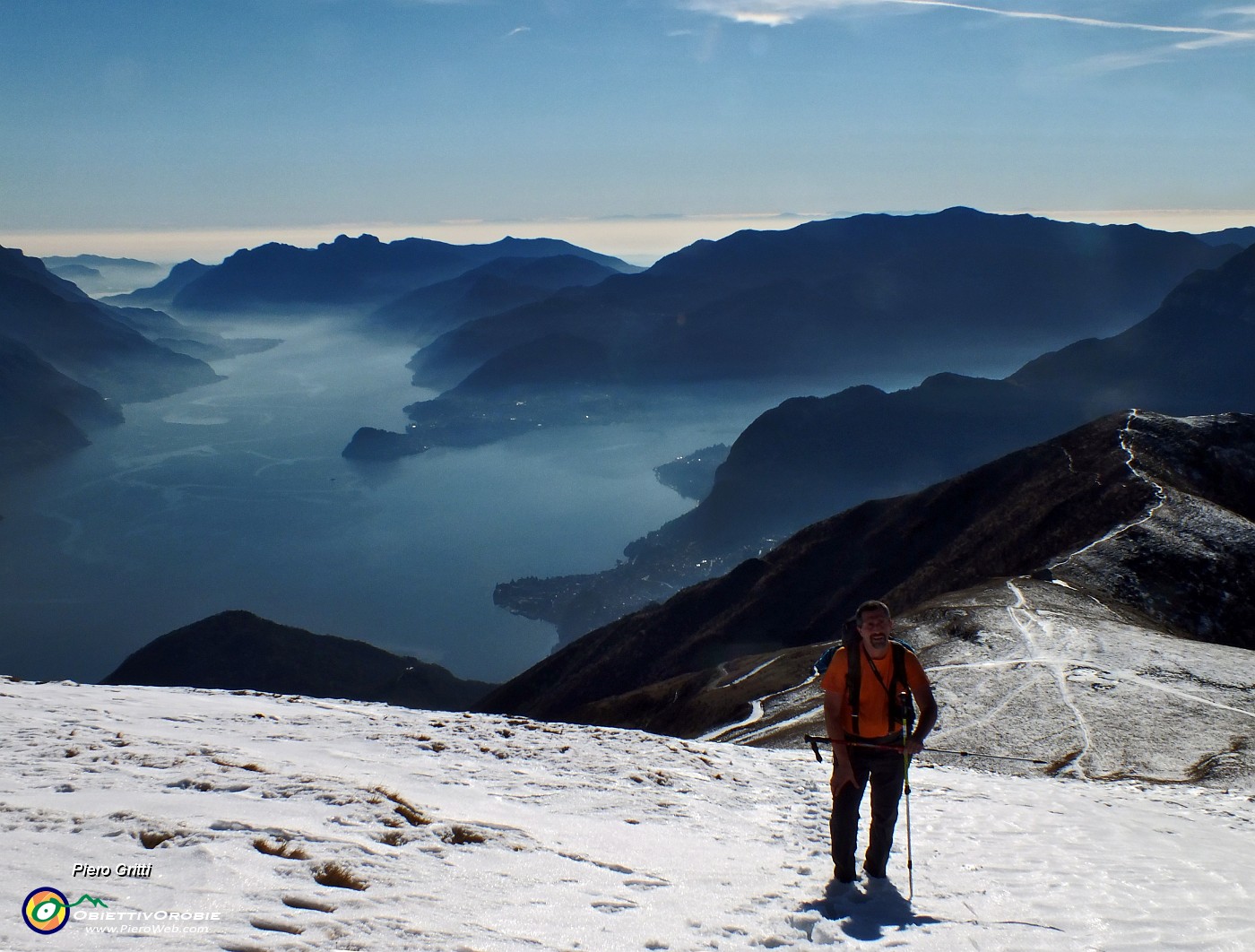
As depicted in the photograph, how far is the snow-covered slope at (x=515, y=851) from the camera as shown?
639cm

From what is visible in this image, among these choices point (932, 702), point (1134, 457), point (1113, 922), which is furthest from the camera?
point (1134, 457)

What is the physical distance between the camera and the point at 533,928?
6.65 m

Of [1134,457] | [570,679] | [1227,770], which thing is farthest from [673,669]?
[1227,770]

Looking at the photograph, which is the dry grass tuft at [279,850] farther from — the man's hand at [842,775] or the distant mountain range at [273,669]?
the distant mountain range at [273,669]

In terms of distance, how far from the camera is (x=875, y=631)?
812 centimetres

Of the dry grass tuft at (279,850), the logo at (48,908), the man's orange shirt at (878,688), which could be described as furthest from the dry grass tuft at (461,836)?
the man's orange shirt at (878,688)

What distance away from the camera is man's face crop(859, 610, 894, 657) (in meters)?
8.08

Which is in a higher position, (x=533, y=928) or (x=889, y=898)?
(x=533, y=928)

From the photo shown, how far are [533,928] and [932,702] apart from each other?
4.41 m

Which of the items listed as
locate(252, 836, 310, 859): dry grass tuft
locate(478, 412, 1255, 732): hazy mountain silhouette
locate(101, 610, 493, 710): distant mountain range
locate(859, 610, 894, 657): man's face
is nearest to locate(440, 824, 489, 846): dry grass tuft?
locate(252, 836, 310, 859): dry grass tuft

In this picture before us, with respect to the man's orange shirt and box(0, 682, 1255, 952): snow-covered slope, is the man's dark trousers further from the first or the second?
box(0, 682, 1255, 952): snow-covered slope

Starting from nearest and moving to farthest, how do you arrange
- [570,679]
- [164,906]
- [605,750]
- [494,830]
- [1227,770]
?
1. [164,906]
2. [494,830]
3. [605,750]
4. [1227,770]
5. [570,679]

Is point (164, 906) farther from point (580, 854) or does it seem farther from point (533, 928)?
point (580, 854)

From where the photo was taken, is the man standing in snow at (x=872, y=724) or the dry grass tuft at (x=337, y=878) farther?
the man standing in snow at (x=872, y=724)
